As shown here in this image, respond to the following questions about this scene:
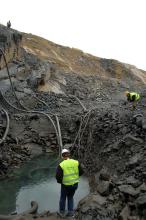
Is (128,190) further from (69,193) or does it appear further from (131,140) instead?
(131,140)

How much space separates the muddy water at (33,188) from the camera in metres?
13.0

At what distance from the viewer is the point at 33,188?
14789mm

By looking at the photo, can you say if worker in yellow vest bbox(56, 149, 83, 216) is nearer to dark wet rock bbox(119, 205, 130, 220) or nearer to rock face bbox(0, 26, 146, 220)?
rock face bbox(0, 26, 146, 220)

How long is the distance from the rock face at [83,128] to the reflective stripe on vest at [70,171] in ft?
2.05

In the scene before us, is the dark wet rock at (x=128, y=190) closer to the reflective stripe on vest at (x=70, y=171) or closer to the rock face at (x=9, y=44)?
the reflective stripe on vest at (x=70, y=171)

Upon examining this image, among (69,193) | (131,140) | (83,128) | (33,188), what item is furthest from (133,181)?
(83,128)

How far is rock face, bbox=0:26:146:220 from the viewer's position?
997 cm

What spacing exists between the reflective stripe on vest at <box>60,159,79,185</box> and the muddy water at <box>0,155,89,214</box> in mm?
2778

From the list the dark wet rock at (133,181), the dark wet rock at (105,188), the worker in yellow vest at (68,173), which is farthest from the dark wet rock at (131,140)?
the worker in yellow vest at (68,173)

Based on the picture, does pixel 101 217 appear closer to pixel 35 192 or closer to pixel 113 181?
pixel 113 181

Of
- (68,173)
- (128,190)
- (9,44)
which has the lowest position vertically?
(128,190)

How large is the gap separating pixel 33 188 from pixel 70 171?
531 cm

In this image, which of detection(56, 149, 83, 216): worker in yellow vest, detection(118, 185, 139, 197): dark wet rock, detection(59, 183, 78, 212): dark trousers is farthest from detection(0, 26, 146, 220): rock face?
detection(56, 149, 83, 216): worker in yellow vest

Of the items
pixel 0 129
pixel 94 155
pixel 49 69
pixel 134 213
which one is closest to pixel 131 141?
pixel 94 155
